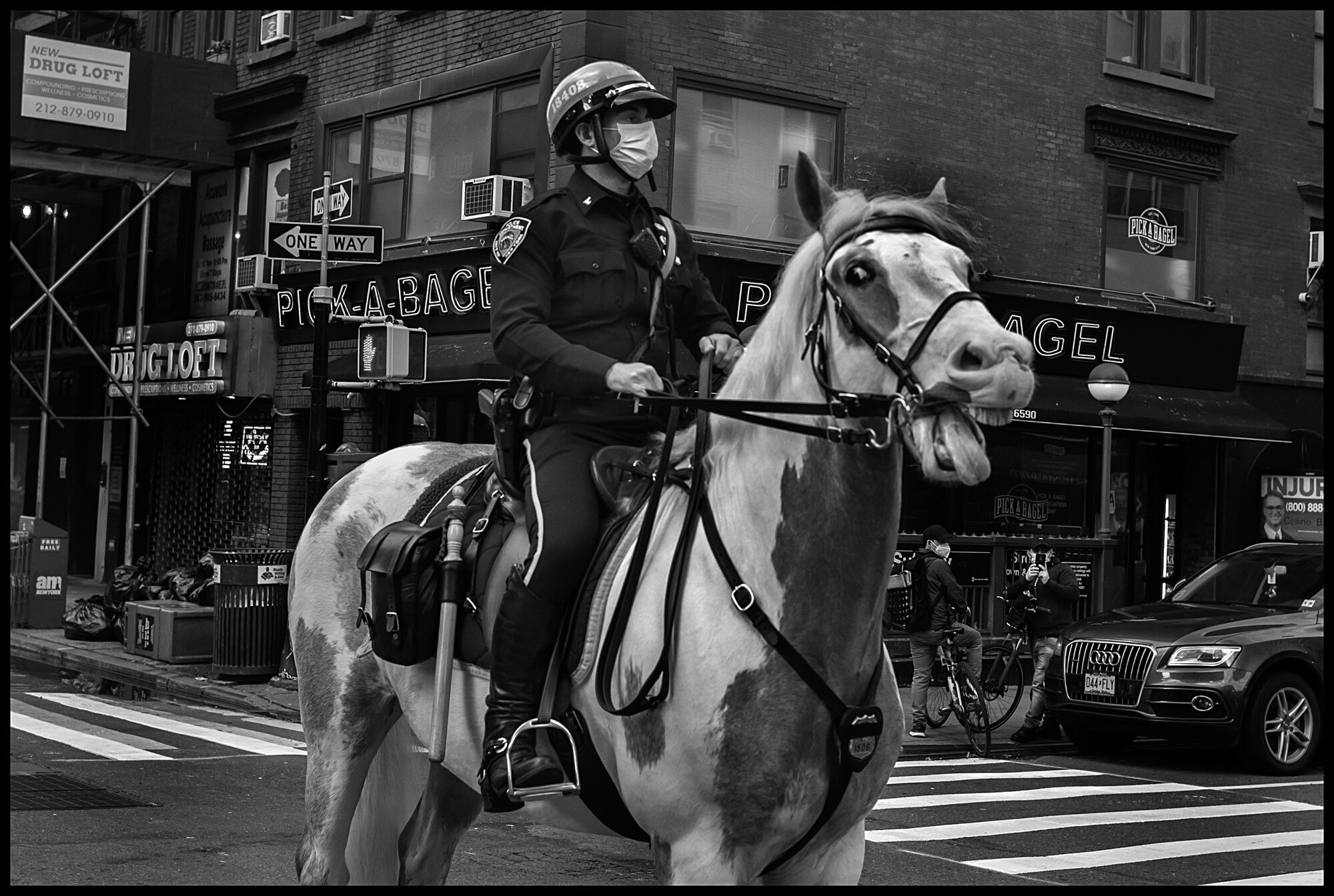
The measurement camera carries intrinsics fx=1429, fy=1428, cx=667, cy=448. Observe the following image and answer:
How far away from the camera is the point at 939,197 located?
4.05 meters

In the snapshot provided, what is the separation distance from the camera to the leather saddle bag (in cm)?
486

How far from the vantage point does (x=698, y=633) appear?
12.8 ft

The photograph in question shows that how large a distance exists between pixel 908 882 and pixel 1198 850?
98.0 inches

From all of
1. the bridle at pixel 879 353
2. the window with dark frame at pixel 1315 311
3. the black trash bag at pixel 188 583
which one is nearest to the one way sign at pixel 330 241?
the black trash bag at pixel 188 583

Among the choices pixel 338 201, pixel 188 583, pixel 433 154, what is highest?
pixel 433 154

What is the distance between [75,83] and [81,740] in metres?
13.1

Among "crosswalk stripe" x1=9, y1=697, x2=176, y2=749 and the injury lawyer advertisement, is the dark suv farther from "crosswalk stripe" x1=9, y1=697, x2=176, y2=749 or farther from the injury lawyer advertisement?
"crosswalk stripe" x1=9, y1=697, x2=176, y2=749

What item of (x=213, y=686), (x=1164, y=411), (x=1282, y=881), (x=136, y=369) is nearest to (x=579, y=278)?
(x=1282, y=881)

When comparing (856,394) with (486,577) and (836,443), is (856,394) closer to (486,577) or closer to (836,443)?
(836,443)

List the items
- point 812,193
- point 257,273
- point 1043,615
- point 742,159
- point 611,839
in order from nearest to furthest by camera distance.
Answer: point 812,193 < point 611,839 < point 1043,615 < point 742,159 < point 257,273

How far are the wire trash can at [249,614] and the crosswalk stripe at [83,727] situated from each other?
8.14 feet

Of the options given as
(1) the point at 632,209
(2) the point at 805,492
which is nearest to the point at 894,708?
(2) the point at 805,492

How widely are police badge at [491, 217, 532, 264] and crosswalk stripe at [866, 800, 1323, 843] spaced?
19.5 ft

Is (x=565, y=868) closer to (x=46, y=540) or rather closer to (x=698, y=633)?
(x=698, y=633)
